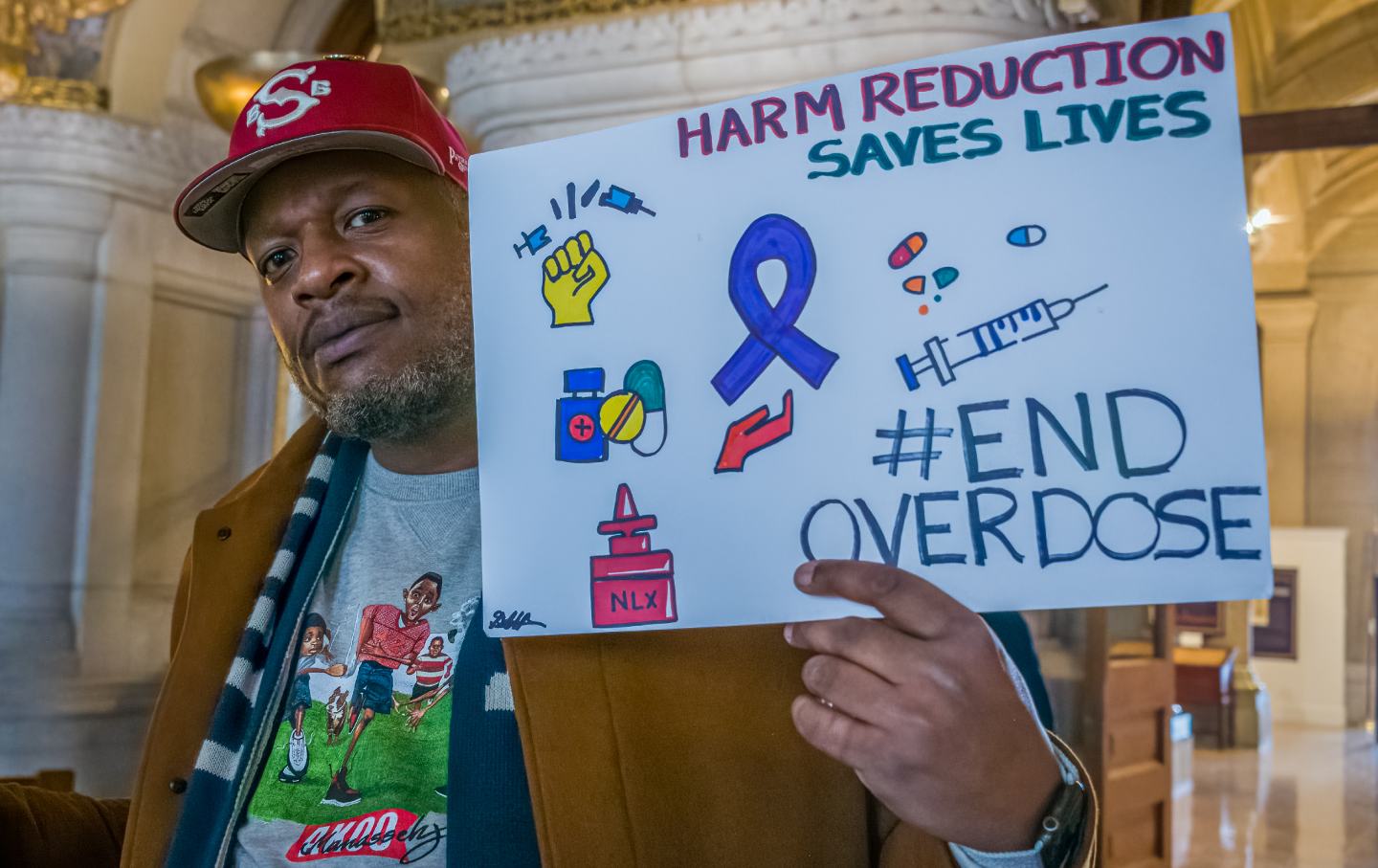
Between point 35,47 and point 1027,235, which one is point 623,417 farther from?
point 35,47

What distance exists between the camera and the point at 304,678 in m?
1.27

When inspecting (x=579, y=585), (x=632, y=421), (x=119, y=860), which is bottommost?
(x=119, y=860)

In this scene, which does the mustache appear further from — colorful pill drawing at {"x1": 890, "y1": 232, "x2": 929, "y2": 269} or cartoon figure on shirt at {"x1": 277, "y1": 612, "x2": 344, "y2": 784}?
colorful pill drawing at {"x1": 890, "y1": 232, "x2": 929, "y2": 269}

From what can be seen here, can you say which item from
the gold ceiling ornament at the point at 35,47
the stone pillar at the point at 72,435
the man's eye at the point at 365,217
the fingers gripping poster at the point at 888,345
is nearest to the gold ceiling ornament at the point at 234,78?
the gold ceiling ornament at the point at 35,47

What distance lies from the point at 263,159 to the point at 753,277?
2.37 feet

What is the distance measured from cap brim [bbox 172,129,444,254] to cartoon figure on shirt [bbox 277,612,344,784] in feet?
1.73

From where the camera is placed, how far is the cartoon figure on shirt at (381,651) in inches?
46.4

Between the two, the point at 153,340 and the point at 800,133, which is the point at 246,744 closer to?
the point at 800,133

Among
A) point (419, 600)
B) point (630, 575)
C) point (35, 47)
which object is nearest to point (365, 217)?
point (419, 600)

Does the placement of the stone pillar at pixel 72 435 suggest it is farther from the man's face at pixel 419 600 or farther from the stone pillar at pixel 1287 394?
Result: the stone pillar at pixel 1287 394

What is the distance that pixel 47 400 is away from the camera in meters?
4.16

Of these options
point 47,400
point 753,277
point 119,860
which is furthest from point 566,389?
point 47,400
